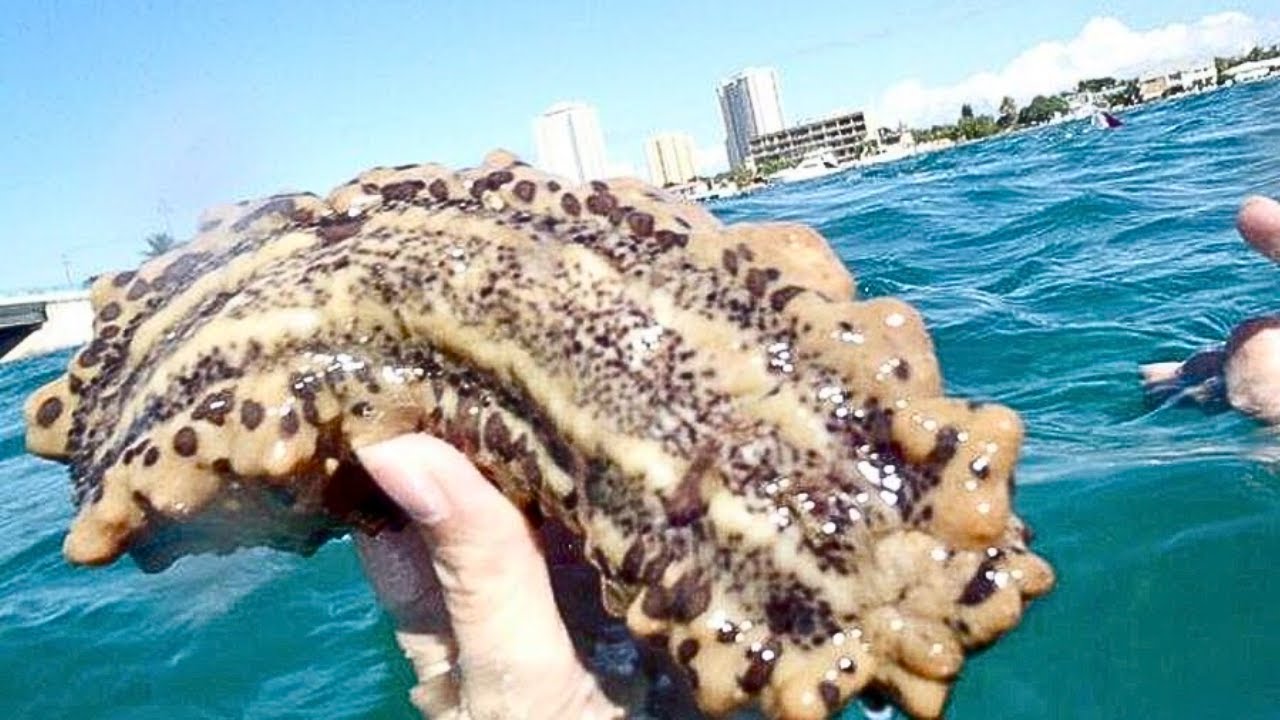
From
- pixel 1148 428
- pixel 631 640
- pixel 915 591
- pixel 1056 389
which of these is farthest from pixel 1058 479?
pixel 915 591

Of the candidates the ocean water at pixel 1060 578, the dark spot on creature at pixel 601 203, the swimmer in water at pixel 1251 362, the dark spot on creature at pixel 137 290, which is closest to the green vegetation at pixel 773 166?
the ocean water at pixel 1060 578

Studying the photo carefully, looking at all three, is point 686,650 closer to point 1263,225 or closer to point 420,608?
point 420,608

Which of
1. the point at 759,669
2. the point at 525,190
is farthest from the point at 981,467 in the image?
the point at 525,190

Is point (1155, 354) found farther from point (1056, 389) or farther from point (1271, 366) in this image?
point (1271, 366)

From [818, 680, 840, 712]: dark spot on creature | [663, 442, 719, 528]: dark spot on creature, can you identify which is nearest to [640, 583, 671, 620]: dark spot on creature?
[663, 442, 719, 528]: dark spot on creature

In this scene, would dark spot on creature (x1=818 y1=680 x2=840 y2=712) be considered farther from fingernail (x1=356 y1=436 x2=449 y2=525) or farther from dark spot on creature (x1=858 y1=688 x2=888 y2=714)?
fingernail (x1=356 y1=436 x2=449 y2=525)
